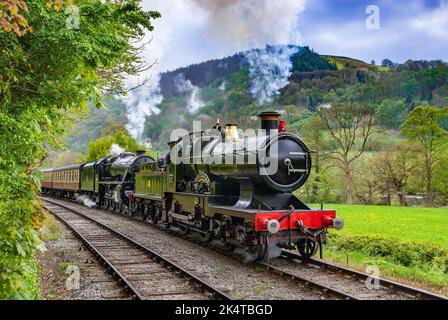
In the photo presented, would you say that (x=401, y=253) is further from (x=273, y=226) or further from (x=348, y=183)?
(x=348, y=183)

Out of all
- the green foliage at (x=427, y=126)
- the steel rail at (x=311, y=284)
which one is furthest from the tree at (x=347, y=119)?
the steel rail at (x=311, y=284)

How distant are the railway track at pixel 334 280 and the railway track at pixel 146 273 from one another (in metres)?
1.85

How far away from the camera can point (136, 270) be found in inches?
371

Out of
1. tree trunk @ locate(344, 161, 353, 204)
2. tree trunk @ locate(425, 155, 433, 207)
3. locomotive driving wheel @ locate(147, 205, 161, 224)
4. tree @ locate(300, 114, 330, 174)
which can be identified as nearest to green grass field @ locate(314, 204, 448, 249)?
locomotive driving wheel @ locate(147, 205, 161, 224)

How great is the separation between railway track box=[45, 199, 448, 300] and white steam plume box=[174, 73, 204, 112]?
8210 cm

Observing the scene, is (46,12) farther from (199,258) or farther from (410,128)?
(410,128)

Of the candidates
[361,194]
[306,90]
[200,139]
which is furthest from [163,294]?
[306,90]

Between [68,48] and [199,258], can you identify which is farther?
[199,258]

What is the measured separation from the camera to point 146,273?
9.12 metres

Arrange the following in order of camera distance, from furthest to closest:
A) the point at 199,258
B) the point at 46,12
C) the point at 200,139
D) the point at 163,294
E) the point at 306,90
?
the point at 306,90
the point at 200,139
the point at 199,258
the point at 163,294
the point at 46,12

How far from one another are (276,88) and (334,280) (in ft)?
282

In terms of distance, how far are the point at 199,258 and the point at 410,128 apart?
31.5 meters

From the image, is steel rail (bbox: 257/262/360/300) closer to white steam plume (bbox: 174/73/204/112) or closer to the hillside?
the hillside

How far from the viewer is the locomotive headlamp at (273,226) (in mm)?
8836
